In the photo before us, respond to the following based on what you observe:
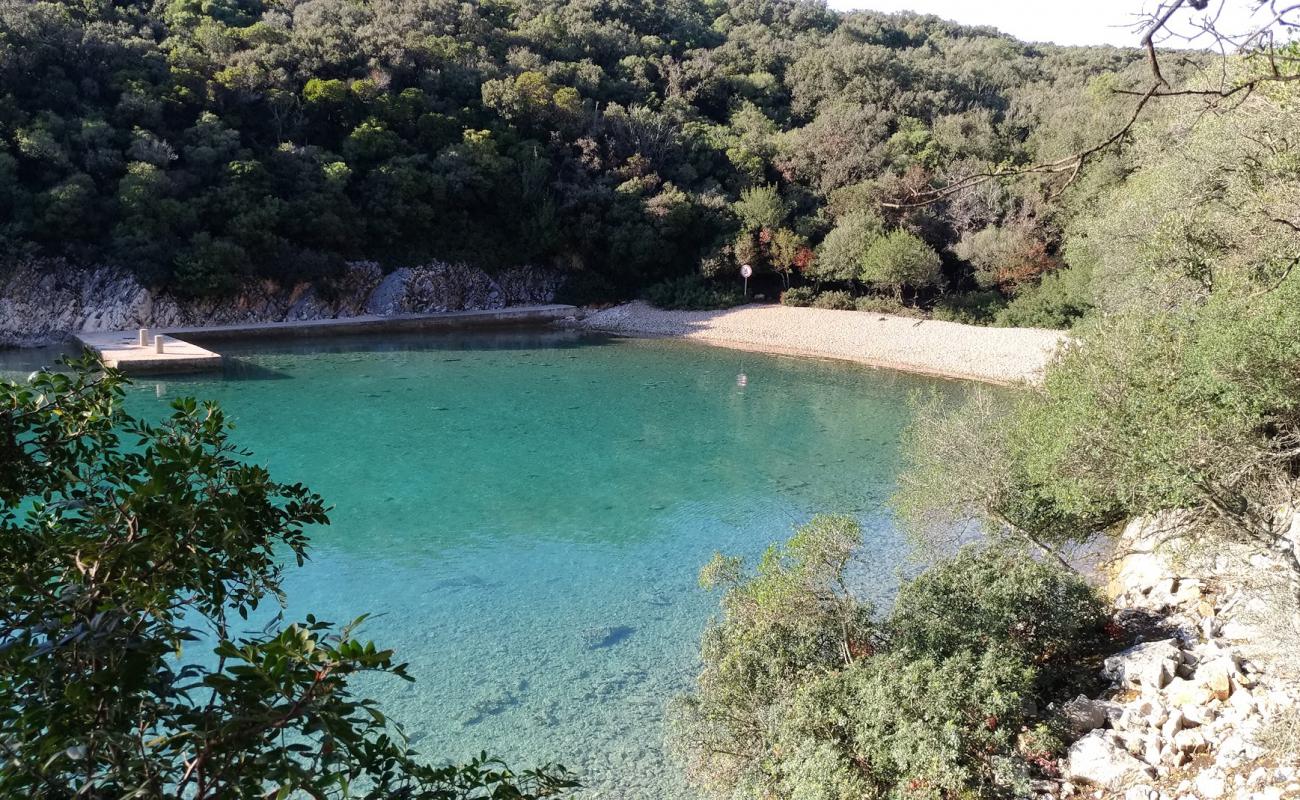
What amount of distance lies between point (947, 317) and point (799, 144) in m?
10.1

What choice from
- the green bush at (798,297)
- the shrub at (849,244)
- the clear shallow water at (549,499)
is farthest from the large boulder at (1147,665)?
the green bush at (798,297)

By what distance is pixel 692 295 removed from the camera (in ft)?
96.2

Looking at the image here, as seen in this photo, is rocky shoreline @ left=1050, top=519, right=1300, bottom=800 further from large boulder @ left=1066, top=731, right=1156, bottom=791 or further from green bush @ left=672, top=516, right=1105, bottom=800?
green bush @ left=672, top=516, right=1105, bottom=800

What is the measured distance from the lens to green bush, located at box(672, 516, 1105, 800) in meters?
5.29

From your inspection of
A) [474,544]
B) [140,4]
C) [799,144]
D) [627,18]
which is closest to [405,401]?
[474,544]

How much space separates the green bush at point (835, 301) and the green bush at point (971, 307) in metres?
2.74

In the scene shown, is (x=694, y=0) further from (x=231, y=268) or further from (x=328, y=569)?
(x=328, y=569)

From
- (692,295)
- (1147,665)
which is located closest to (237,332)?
(692,295)

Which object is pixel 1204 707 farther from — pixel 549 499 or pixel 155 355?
pixel 155 355

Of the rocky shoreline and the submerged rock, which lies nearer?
the rocky shoreline

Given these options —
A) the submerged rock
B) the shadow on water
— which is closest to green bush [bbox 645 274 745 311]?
the shadow on water

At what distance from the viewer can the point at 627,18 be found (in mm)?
43219

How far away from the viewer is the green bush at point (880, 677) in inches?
208

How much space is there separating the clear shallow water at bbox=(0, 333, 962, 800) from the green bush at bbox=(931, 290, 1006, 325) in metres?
4.67
